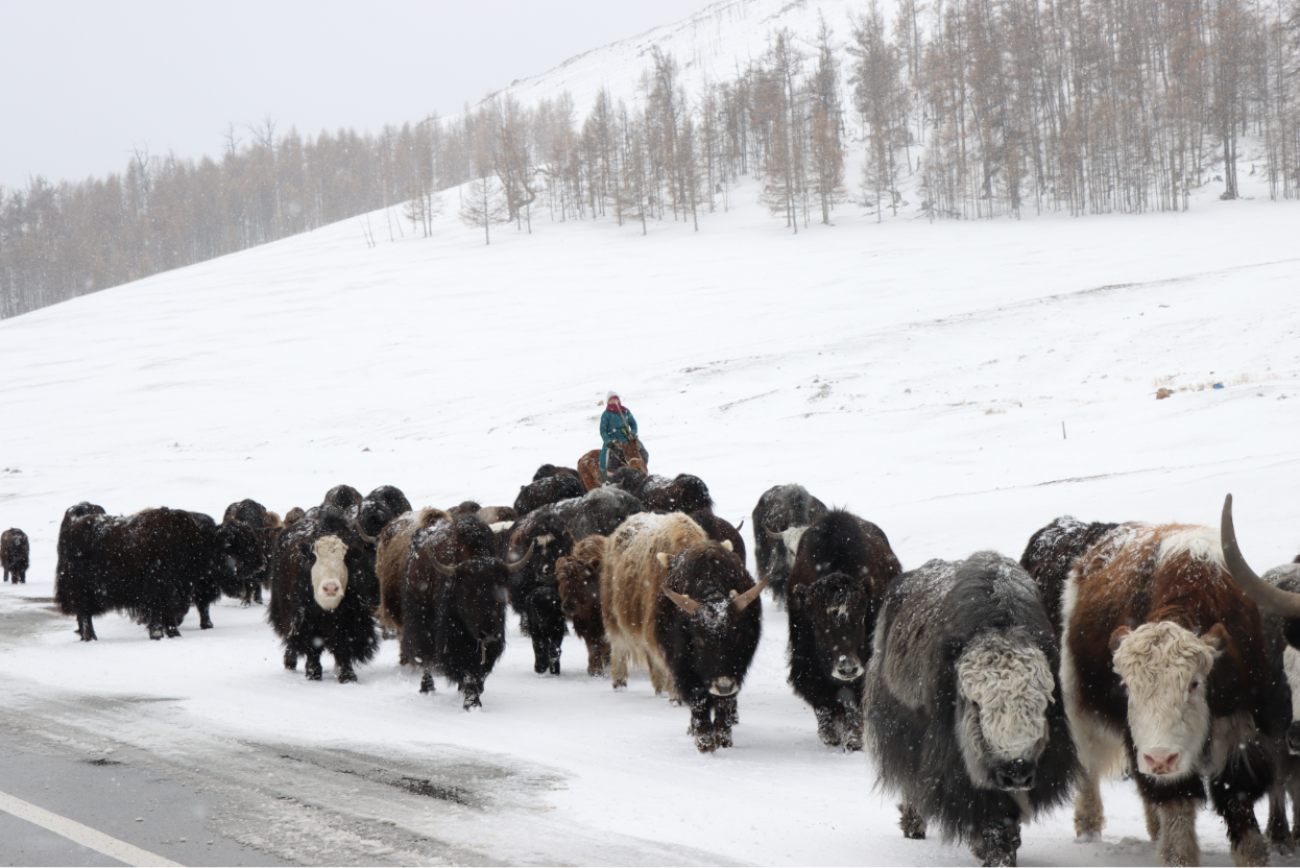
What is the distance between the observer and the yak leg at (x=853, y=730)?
6.58 metres

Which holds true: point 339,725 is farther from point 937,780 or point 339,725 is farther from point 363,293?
point 363,293

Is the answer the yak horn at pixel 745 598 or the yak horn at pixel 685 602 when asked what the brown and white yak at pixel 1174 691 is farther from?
the yak horn at pixel 685 602

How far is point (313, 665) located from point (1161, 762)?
24.6ft

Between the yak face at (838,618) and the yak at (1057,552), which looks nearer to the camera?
the yak at (1057,552)

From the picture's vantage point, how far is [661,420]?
25.5 meters

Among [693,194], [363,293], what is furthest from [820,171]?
[363,293]

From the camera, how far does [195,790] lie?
546 centimetres

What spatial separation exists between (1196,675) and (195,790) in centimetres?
515

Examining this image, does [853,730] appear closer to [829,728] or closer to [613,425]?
[829,728]

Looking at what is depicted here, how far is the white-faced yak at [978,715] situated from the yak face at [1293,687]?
0.85m

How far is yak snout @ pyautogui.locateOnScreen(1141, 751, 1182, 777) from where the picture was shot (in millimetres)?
3852

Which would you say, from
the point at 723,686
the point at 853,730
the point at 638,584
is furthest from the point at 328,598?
the point at 853,730

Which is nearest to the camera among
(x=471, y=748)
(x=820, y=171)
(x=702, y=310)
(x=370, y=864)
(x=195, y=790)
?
(x=370, y=864)

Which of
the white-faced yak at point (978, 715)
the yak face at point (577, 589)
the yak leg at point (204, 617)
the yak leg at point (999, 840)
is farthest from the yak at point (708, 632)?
the yak leg at point (204, 617)
